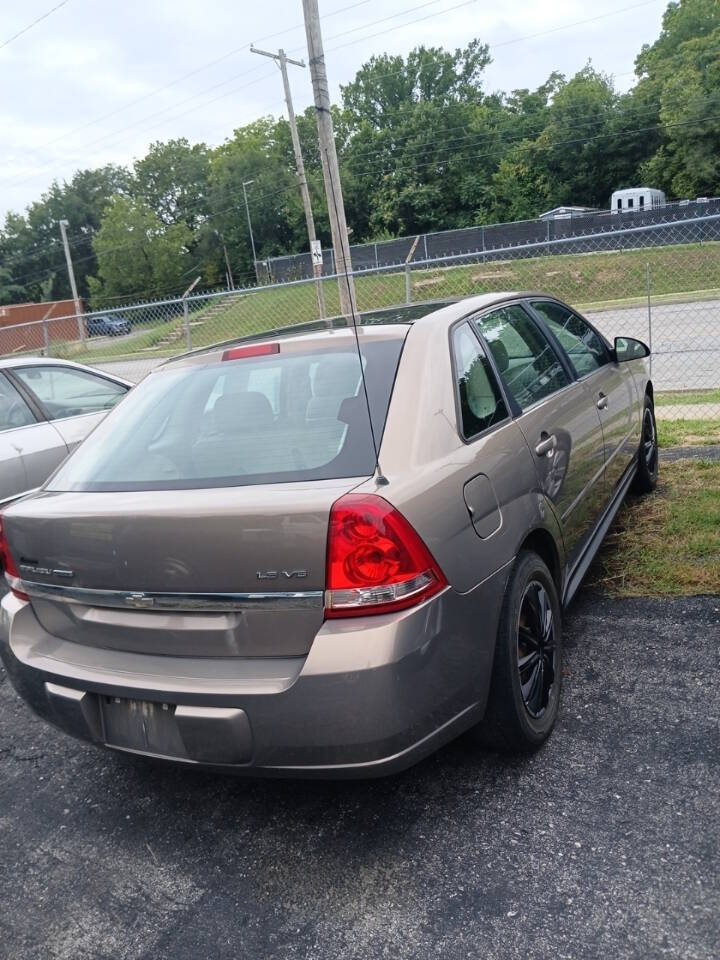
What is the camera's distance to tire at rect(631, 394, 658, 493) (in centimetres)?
529

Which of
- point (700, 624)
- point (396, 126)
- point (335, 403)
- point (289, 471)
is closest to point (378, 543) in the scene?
point (289, 471)

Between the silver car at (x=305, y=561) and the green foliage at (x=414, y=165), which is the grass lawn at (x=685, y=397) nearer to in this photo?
the silver car at (x=305, y=561)

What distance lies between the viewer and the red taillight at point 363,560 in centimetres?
214

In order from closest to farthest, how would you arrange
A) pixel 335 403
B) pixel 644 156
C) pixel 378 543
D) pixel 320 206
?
pixel 378 543 → pixel 335 403 → pixel 644 156 → pixel 320 206

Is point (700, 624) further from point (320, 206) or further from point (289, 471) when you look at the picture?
point (320, 206)

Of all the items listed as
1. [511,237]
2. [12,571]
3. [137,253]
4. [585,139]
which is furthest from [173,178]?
[12,571]

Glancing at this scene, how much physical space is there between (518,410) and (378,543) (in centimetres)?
120

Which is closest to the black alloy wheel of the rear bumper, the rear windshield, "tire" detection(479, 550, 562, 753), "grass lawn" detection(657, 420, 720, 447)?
"tire" detection(479, 550, 562, 753)

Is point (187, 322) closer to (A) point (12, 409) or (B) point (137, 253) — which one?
(A) point (12, 409)

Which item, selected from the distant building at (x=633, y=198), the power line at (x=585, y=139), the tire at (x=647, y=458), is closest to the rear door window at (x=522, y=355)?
the tire at (x=647, y=458)

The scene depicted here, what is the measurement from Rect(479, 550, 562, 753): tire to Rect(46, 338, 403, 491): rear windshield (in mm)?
740

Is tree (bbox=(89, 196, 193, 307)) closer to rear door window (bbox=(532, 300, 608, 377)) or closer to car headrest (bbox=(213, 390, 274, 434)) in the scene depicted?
rear door window (bbox=(532, 300, 608, 377))

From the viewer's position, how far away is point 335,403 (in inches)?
102

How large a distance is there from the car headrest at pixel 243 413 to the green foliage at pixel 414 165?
200 feet
